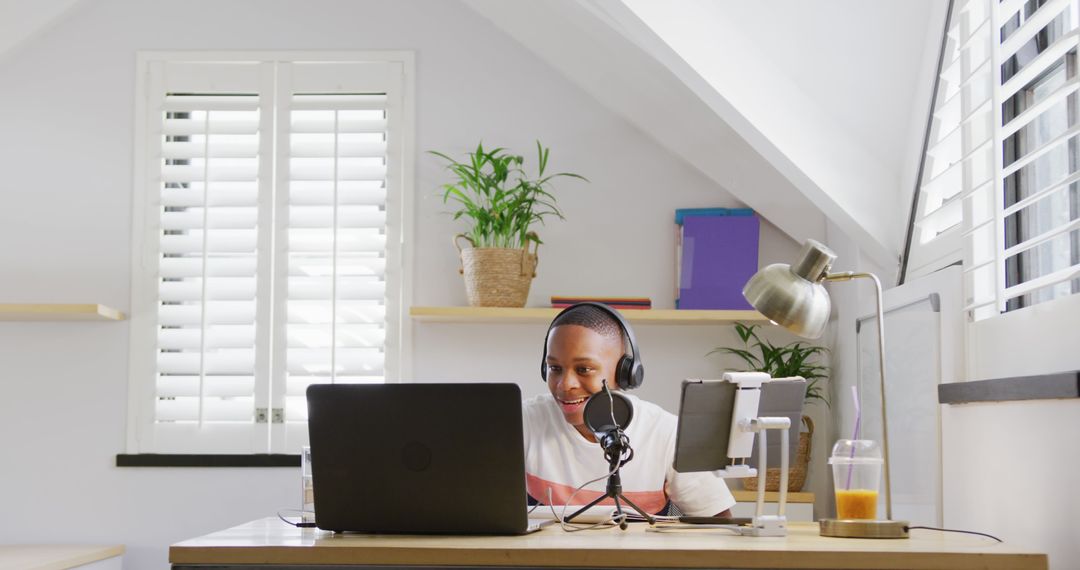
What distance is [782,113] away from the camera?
126 inches

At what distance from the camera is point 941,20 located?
9.49 ft

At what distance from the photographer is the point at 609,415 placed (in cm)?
→ 216

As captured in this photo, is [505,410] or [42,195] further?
[42,195]

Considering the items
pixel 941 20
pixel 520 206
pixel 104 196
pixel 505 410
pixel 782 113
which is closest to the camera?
pixel 505 410

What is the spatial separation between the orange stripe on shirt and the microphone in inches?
13.3

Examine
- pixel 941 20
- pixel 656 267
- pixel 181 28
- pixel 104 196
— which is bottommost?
pixel 656 267

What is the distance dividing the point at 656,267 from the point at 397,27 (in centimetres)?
125

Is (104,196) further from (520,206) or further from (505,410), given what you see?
(505,410)

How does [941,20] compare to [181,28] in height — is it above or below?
below

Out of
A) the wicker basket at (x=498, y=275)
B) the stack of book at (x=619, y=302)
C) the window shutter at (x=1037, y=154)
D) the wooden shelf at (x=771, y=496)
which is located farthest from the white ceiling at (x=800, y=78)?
the wooden shelf at (x=771, y=496)

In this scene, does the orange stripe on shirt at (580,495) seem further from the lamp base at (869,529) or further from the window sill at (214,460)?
the window sill at (214,460)

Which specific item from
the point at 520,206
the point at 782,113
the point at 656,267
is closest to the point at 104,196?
the point at 520,206

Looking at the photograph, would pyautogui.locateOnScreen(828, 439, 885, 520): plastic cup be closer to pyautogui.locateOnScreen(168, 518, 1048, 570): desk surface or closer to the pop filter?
pyautogui.locateOnScreen(168, 518, 1048, 570): desk surface

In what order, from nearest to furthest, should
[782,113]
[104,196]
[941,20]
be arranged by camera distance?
[941,20], [782,113], [104,196]
